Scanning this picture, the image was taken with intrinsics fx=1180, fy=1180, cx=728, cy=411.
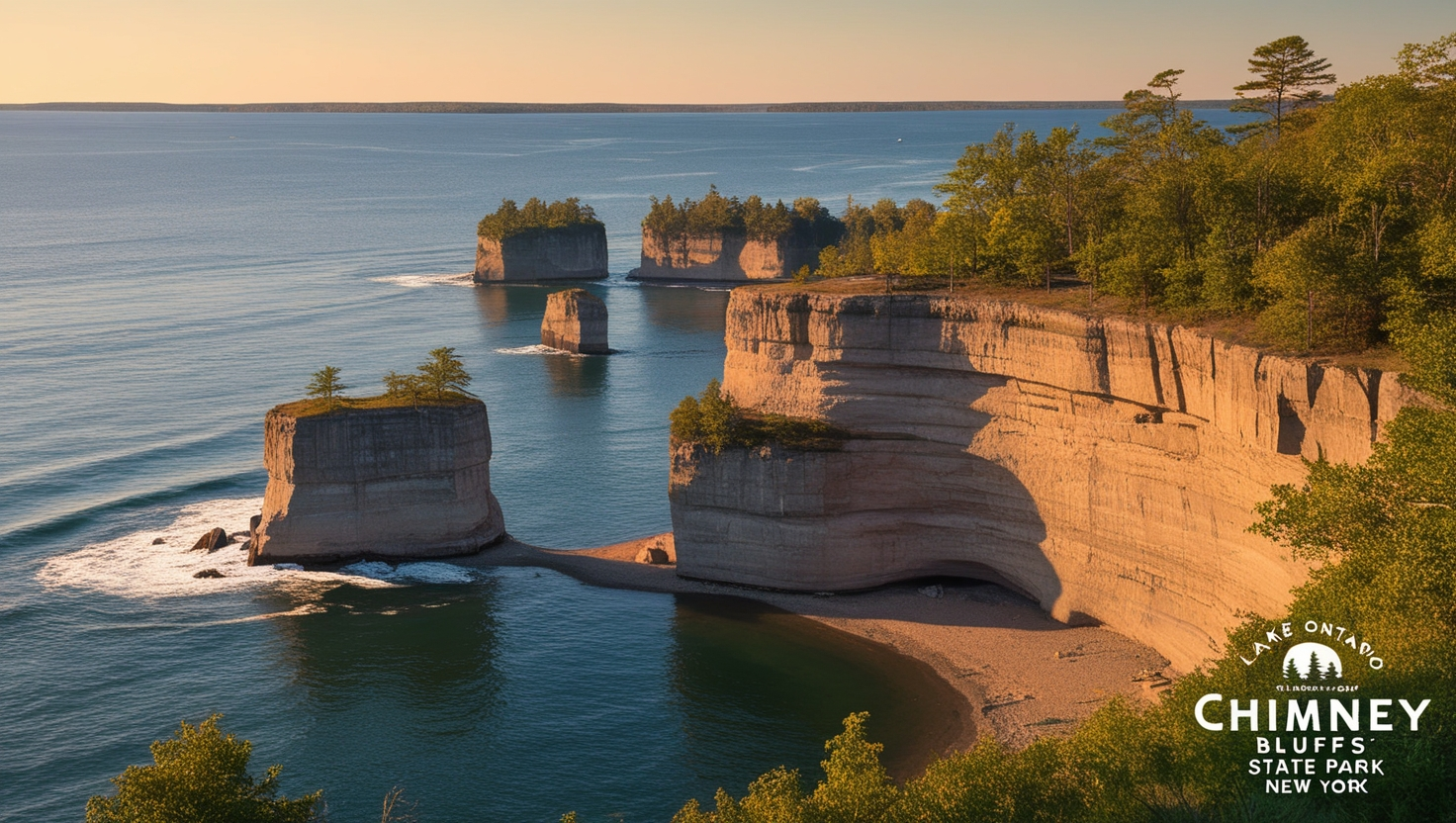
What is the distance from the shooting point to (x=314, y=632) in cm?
5188

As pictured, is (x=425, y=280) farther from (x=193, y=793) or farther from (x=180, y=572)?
(x=193, y=793)

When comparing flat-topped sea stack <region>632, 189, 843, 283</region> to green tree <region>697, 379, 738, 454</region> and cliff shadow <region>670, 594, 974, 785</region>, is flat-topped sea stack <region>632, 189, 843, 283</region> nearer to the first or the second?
green tree <region>697, 379, 738, 454</region>

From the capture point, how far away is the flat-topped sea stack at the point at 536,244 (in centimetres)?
15088

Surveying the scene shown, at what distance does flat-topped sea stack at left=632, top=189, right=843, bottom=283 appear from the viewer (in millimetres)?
150875

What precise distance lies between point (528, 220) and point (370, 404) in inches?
3760

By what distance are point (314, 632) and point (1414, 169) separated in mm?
48322

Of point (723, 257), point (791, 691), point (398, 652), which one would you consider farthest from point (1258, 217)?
point (723, 257)

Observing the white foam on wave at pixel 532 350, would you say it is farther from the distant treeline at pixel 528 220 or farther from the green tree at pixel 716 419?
the green tree at pixel 716 419

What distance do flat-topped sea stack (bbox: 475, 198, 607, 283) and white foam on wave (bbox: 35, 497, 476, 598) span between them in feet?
301

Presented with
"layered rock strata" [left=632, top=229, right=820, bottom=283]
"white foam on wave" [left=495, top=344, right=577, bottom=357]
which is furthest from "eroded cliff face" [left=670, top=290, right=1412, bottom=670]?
"layered rock strata" [left=632, top=229, right=820, bottom=283]

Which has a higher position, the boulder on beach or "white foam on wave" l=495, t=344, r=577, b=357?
"white foam on wave" l=495, t=344, r=577, b=357

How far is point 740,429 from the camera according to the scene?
55.5 m

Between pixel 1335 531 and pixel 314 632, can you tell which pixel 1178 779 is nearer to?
pixel 1335 531

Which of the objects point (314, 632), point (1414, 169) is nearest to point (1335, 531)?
point (1414, 169)
